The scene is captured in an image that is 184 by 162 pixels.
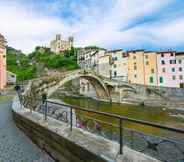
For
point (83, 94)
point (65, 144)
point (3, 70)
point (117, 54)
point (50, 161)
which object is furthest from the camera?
point (83, 94)

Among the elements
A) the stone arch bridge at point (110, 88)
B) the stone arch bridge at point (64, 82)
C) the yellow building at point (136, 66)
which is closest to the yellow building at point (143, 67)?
the yellow building at point (136, 66)

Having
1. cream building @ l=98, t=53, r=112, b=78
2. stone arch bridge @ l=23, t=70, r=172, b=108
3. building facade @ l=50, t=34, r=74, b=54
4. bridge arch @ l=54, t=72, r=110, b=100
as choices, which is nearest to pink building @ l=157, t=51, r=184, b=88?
stone arch bridge @ l=23, t=70, r=172, b=108

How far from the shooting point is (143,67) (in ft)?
139

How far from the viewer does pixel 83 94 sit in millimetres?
50969

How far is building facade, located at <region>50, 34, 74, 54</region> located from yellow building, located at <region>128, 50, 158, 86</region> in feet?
195

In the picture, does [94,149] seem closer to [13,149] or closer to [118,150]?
[118,150]

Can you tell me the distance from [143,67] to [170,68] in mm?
5130

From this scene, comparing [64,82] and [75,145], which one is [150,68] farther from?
[75,145]

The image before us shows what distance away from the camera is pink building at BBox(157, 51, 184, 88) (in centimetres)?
3991

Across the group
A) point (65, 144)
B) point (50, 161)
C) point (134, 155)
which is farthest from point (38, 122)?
point (134, 155)

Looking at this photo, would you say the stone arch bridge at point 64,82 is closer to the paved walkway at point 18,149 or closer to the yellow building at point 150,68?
the yellow building at point 150,68

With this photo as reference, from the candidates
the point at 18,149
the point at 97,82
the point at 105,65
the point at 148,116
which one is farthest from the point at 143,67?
the point at 18,149

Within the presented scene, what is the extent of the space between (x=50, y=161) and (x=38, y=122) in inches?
59.1

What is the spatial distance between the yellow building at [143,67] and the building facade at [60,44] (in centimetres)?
5933
